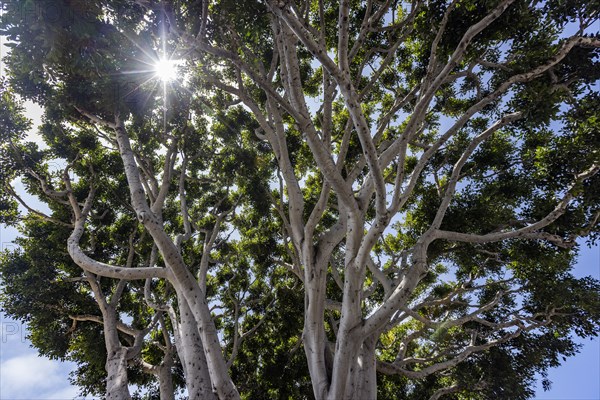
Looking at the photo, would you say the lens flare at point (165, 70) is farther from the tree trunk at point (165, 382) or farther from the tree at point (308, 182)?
the tree trunk at point (165, 382)

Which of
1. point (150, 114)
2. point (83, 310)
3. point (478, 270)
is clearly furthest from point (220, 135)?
point (478, 270)

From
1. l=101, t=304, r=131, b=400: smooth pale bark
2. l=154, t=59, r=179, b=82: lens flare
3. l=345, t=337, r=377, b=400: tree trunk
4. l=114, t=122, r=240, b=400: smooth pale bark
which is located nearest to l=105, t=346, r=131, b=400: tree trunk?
l=101, t=304, r=131, b=400: smooth pale bark

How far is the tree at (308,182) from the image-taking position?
18.9 ft

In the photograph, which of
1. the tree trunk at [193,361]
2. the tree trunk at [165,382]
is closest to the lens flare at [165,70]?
the tree trunk at [193,361]

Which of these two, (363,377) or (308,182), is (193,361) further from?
(308,182)

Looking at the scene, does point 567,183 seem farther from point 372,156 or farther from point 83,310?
point 83,310

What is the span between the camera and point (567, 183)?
7.40m

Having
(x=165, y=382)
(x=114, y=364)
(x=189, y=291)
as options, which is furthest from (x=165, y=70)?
(x=165, y=382)

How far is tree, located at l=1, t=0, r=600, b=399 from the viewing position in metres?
5.76

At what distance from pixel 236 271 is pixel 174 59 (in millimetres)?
8838

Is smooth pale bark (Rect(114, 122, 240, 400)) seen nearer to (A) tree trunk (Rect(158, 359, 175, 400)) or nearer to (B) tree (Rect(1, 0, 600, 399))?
(B) tree (Rect(1, 0, 600, 399))

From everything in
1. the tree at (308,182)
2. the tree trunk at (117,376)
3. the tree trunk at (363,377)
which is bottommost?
the tree trunk at (363,377)

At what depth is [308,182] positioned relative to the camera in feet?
40.7

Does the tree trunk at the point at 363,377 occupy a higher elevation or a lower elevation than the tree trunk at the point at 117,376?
lower
